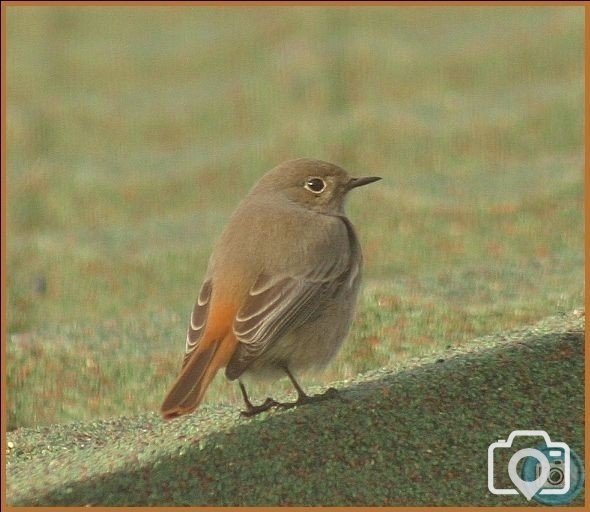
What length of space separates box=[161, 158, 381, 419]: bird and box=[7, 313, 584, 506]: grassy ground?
9.7 inches

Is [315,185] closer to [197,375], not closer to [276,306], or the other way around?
[276,306]

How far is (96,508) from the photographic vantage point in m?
4.52

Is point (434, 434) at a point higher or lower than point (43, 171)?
higher

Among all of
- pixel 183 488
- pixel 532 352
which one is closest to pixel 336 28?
pixel 532 352

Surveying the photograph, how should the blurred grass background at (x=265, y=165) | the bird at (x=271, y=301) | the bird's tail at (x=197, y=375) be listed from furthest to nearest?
the blurred grass background at (x=265, y=165)
the bird at (x=271, y=301)
the bird's tail at (x=197, y=375)

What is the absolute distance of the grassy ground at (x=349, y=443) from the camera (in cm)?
462

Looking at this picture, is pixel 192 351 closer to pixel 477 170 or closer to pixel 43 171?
pixel 477 170

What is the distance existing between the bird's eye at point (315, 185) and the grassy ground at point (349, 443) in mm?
981

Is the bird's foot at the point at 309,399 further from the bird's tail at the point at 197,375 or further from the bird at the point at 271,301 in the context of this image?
the bird's tail at the point at 197,375

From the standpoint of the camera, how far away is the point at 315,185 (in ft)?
19.6

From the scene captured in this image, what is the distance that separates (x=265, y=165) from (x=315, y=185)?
190 inches

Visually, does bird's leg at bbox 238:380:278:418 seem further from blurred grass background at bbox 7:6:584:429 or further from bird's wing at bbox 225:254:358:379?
blurred grass background at bbox 7:6:584:429

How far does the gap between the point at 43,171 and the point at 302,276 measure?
6541 mm

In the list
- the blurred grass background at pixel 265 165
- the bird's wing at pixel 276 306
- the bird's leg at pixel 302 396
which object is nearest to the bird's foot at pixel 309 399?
the bird's leg at pixel 302 396
